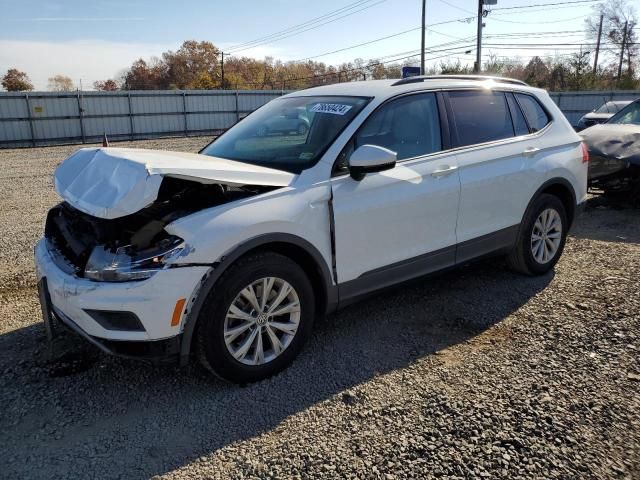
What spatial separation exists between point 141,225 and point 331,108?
64.9 inches

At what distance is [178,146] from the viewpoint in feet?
67.7

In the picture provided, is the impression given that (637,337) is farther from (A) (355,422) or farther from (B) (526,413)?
(A) (355,422)

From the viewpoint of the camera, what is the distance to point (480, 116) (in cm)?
443

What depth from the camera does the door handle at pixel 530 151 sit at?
463 cm

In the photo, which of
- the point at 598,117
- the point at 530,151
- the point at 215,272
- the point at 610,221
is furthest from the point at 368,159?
the point at 598,117

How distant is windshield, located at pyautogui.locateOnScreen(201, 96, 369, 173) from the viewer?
3.62 metres

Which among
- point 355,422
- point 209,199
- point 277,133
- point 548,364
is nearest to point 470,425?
point 355,422

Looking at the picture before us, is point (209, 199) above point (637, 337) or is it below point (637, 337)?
above

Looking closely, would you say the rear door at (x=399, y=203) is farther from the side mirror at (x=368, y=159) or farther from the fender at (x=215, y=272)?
the fender at (x=215, y=272)

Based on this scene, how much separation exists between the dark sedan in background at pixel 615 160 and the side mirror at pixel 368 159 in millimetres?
5667

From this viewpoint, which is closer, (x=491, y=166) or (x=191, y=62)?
(x=491, y=166)

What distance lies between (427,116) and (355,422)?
7.82ft

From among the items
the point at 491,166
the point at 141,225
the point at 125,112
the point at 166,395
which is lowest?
the point at 166,395

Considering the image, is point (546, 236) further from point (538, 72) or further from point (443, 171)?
point (538, 72)
